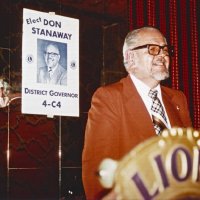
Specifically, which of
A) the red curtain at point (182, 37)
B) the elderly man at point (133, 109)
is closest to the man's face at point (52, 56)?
the red curtain at point (182, 37)

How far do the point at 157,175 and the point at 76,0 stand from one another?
1667mm

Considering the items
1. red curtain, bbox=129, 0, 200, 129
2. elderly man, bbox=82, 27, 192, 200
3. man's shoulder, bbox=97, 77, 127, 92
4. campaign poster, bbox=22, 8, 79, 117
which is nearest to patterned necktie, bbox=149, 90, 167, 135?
elderly man, bbox=82, 27, 192, 200

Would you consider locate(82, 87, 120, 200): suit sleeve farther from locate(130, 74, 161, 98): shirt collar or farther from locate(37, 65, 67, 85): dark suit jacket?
locate(37, 65, 67, 85): dark suit jacket

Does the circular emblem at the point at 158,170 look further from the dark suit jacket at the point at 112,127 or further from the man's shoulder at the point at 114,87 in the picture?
the man's shoulder at the point at 114,87

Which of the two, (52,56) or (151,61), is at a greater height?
(52,56)

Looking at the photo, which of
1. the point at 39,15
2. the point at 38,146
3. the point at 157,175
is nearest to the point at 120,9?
the point at 39,15

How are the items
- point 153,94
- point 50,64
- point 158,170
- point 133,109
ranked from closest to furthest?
1. point 158,170
2. point 133,109
3. point 153,94
4. point 50,64

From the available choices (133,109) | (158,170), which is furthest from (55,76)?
(158,170)

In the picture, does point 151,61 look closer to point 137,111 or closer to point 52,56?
point 137,111

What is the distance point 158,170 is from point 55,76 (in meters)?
1.34

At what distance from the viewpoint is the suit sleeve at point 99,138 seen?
1680mm

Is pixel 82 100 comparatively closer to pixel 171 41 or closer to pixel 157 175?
pixel 171 41

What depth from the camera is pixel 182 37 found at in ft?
10.1

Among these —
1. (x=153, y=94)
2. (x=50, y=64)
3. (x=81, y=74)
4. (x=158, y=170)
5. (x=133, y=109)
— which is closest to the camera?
(x=158, y=170)
